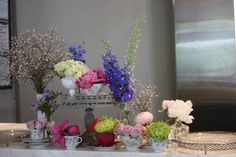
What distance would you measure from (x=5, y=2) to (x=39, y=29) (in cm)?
39

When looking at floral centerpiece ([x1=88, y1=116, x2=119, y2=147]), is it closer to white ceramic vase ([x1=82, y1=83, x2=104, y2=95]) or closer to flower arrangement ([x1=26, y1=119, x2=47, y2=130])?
white ceramic vase ([x1=82, y1=83, x2=104, y2=95])

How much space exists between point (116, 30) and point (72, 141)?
5.41ft

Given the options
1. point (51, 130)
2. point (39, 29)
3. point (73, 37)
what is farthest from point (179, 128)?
point (39, 29)

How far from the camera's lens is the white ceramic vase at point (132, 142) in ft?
5.29

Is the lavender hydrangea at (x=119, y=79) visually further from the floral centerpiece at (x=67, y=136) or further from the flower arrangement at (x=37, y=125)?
the flower arrangement at (x=37, y=125)

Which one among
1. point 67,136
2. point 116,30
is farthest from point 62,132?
point 116,30

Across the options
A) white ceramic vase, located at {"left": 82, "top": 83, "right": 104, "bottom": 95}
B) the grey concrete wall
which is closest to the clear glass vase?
white ceramic vase, located at {"left": 82, "top": 83, "right": 104, "bottom": 95}

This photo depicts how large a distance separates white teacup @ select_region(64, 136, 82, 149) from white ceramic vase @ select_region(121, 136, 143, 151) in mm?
231

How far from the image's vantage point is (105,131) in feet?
5.47

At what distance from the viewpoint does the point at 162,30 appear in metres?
3.12

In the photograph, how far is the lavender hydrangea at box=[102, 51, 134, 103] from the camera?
167 centimetres

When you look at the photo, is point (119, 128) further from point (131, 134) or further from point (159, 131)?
point (159, 131)

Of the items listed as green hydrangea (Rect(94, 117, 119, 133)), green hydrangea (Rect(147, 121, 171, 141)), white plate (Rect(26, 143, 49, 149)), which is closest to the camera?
green hydrangea (Rect(147, 121, 171, 141))

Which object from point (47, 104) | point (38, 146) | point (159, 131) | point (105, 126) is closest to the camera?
point (159, 131)
